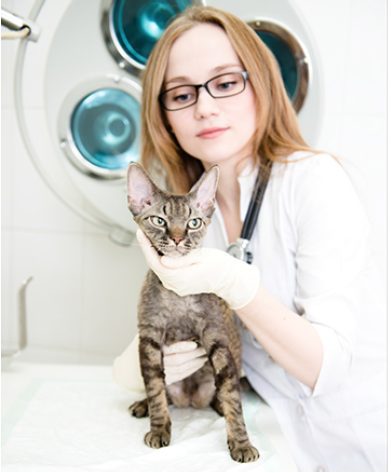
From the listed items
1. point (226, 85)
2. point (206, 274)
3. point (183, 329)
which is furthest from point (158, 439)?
point (226, 85)

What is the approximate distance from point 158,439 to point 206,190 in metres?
0.42

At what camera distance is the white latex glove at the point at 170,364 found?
2.82 feet

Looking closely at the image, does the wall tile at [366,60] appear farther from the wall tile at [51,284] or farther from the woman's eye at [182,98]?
the wall tile at [51,284]

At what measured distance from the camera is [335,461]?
1.02 metres

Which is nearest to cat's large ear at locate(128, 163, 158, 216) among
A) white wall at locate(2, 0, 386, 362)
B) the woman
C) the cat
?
the cat

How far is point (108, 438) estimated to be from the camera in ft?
2.77

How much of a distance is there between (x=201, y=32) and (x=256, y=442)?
30.6 inches

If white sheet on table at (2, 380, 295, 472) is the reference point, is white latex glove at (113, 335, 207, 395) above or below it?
above

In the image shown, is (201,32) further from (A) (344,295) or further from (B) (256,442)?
(B) (256,442)

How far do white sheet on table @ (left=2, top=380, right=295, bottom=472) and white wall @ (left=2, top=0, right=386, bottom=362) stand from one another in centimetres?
49

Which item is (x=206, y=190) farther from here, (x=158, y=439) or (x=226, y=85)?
(x=158, y=439)

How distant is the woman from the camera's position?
2.85ft

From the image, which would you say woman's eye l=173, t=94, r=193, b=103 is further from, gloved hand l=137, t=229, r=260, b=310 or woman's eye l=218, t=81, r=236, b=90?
gloved hand l=137, t=229, r=260, b=310

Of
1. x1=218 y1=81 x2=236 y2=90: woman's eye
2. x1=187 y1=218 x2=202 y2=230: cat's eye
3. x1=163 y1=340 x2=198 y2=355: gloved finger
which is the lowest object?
x1=163 y1=340 x2=198 y2=355: gloved finger
